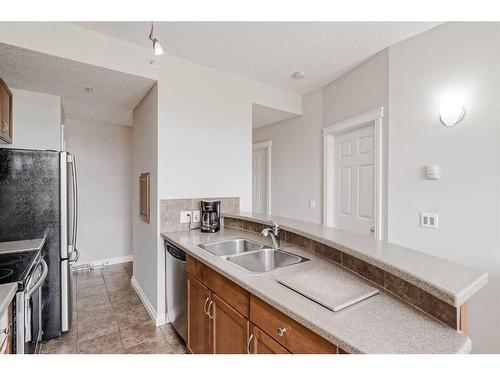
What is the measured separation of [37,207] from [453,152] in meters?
3.24

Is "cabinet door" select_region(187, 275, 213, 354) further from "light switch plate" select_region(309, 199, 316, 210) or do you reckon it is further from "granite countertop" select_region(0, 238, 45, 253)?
"light switch plate" select_region(309, 199, 316, 210)

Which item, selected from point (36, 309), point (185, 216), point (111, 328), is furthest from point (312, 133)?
point (36, 309)

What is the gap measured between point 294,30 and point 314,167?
173 cm

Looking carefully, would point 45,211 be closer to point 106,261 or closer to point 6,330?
point 6,330

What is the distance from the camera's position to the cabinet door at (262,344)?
3.43 ft

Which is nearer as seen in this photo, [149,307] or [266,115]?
[149,307]

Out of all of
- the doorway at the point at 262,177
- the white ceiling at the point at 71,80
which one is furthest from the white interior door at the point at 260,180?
the white ceiling at the point at 71,80

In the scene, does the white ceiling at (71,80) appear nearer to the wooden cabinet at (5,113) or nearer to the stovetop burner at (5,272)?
the wooden cabinet at (5,113)

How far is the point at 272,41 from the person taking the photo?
2.22m

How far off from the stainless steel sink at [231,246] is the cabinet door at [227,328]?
1.69 feet

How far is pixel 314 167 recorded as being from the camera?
339cm

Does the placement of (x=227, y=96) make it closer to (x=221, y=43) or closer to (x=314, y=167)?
(x=221, y=43)

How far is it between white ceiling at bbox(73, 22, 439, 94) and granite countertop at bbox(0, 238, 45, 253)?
171cm
